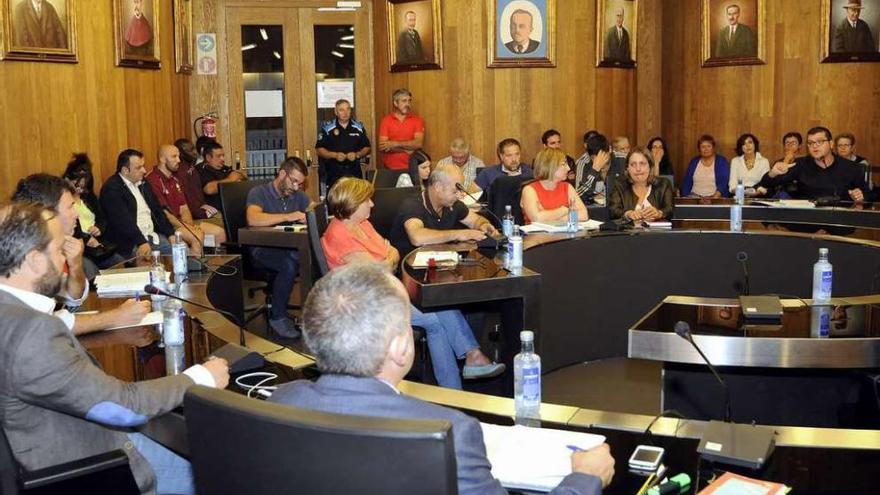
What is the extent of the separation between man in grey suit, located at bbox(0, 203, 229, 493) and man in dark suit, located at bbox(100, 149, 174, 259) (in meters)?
3.66

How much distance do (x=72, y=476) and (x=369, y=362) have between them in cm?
86

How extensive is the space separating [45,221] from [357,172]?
308 inches

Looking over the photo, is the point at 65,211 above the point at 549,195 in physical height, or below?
above

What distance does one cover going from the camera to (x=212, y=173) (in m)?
9.08

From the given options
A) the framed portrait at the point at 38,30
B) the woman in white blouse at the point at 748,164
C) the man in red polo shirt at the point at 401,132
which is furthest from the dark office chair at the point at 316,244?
the woman in white blouse at the point at 748,164

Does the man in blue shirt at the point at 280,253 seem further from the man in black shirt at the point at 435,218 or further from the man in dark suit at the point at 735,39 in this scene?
the man in dark suit at the point at 735,39

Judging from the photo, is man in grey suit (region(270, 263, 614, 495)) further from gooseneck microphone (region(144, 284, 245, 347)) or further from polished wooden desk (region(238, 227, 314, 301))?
polished wooden desk (region(238, 227, 314, 301))

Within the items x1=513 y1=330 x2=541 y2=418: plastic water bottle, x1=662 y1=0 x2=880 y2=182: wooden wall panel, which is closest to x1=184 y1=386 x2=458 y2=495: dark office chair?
x1=513 y1=330 x2=541 y2=418: plastic water bottle

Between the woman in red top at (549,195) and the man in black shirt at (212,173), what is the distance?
361cm

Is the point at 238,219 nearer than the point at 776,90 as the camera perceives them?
Yes

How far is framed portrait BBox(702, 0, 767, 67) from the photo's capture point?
1022 centimetres

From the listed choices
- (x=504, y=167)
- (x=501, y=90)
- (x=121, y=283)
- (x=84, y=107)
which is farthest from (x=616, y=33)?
(x=121, y=283)

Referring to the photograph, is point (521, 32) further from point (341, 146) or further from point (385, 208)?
point (385, 208)

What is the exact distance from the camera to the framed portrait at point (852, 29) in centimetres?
989
